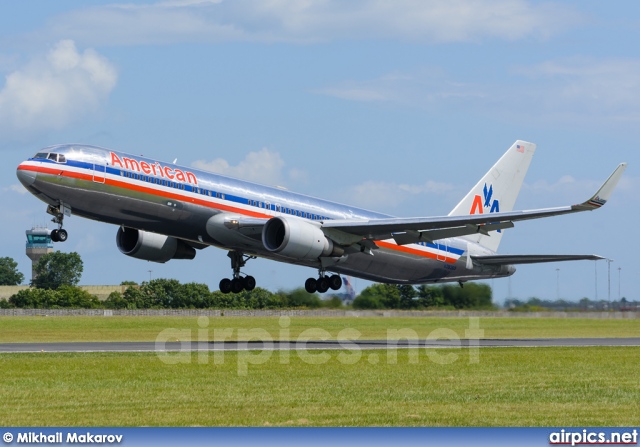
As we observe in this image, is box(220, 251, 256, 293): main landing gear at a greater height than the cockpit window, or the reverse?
the cockpit window

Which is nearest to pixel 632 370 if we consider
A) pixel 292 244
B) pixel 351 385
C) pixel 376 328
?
pixel 351 385

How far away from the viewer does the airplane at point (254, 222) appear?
37.6 metres

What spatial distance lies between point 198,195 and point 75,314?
6456 centimetres

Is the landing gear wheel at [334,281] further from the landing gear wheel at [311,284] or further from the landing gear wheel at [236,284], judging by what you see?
the landing gear wheel at [236,284]

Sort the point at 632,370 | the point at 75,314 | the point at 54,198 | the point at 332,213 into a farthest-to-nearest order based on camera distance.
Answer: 1. the point at 75,314
2. the point at 332,213
3. the point at 54,198
4. the point at 632,370

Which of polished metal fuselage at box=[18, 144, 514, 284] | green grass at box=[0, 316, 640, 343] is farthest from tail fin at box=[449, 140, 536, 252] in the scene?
green grass at box=[0, 316, 640, 343]

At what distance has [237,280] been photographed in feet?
159

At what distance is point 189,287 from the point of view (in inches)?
3826

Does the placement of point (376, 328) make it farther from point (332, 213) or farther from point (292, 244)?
point (292, 244)

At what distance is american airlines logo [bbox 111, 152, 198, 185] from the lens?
3828cm

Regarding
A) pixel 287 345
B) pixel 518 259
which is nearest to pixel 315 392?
pixel 287 345

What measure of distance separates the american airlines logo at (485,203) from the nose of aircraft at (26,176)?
81.8ft

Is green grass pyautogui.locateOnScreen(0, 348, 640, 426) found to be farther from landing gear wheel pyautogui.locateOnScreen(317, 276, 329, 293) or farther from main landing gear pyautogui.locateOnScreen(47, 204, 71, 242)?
landing gear wheel pyautogui.locateOnScreen(317, 276, 329, 293)

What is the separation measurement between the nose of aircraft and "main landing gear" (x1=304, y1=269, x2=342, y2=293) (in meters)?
14.5
